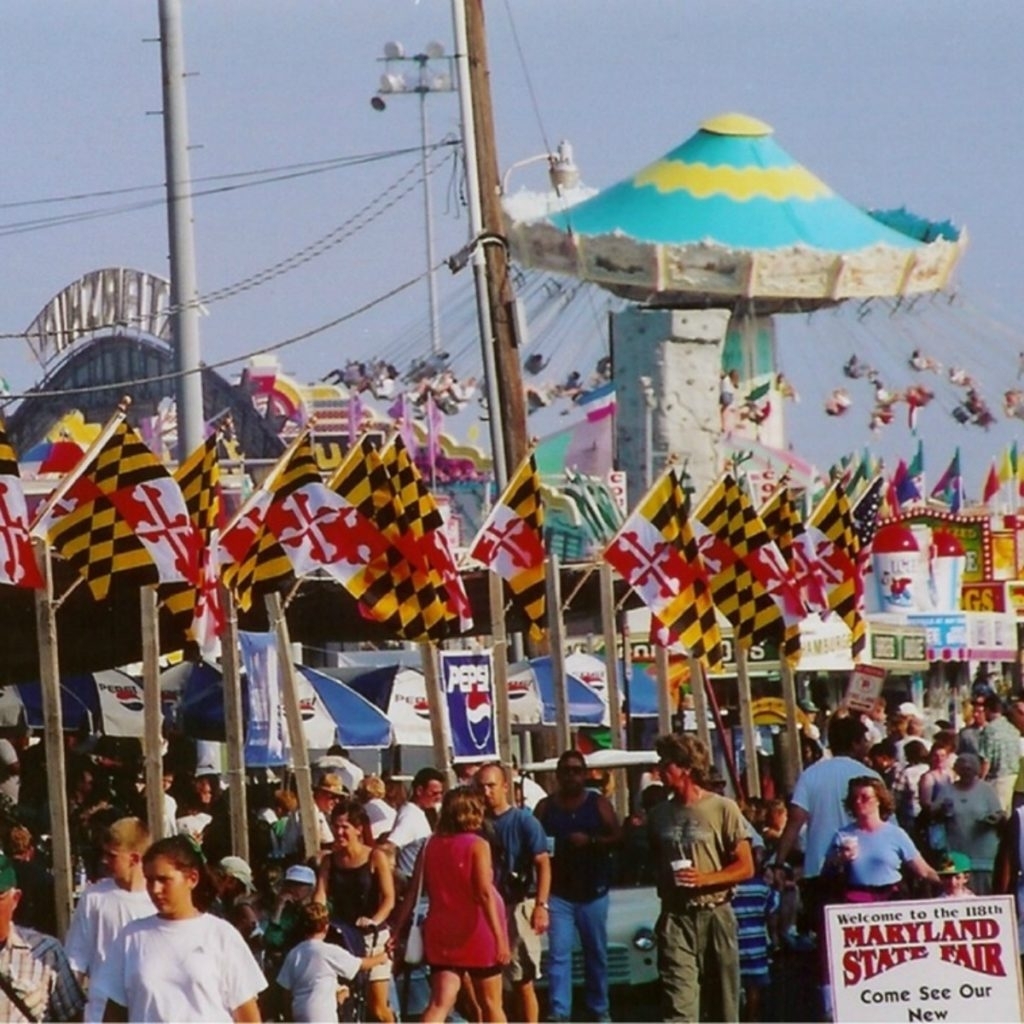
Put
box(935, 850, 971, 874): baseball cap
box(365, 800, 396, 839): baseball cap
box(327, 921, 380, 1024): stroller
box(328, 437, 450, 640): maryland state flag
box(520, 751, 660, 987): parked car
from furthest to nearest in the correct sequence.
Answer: box(328, 437, 450, 640): maryland state flag → box(365, 800, 396, 839): baseball cap → box(520, 751, 660, 987): parked car → box(935, 850, 971, 874): baseball cap → box(327, 921, 380, 1024): stroller

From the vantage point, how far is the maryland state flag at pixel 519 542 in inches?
803

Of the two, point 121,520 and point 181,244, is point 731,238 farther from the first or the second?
point 121,520

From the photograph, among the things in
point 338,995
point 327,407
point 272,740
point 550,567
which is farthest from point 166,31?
point 327,407

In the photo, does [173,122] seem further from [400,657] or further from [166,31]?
[400,657]

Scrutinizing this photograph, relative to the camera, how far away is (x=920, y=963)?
1145 cm

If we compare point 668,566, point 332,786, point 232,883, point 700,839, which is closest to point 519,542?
point 668,566

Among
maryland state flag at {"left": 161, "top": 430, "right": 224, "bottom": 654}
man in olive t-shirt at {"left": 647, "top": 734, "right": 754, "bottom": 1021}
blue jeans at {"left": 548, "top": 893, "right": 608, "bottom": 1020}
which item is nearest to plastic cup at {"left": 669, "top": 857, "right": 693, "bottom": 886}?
man in olive t-shirt at {"left": 647, "top": 734, "right": 754, "bottom": 1021}

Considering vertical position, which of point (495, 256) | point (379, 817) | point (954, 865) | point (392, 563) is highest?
point (495, 256)

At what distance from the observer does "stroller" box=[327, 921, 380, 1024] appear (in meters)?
13.1

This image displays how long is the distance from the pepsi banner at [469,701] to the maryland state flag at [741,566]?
329cm

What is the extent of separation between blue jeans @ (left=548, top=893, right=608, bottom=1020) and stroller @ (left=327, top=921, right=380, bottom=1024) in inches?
64.0

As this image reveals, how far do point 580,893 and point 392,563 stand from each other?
4.19 metres

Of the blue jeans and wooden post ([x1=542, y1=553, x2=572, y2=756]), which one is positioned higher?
wooden post ([x1=542, y1=553, x2=572, y2=756])

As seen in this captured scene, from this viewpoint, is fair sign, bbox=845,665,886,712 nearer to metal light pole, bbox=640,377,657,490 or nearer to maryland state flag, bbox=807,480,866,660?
maryland state flag, bbox=807,480,866,660
